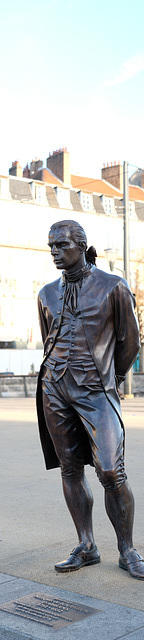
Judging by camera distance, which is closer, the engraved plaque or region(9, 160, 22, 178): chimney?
the engraved plaque

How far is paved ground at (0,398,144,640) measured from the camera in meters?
3.44

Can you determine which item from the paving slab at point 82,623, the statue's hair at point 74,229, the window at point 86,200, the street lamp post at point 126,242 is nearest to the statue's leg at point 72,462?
the paving slab at point 82,623

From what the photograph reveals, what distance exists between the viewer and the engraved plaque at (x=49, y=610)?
3.43 m

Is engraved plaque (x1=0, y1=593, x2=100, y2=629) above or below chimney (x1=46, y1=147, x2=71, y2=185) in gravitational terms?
below

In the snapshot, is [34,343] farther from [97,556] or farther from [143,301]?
[97,556]

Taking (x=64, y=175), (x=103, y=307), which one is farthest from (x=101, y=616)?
(x=64, y=175)

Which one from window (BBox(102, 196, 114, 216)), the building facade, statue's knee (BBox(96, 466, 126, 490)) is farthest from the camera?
window (BBox(102, 196, 114, 216))

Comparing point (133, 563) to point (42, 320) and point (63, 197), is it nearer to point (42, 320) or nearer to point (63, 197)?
point (42, 320)

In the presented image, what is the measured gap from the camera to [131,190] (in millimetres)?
54594

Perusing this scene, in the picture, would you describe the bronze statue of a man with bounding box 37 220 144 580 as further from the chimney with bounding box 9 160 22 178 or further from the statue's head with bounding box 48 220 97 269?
the chimney with bounding box 9 160 22 178

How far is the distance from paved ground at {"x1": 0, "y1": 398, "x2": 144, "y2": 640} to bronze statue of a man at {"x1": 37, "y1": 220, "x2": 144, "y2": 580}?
0.16 m

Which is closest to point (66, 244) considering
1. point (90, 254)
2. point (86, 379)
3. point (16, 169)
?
point (90, 254)

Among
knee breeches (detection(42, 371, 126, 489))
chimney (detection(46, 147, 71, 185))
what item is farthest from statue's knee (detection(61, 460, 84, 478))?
chimney (detection(46, 147, 71, 185))

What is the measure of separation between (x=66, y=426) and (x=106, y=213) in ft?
152
